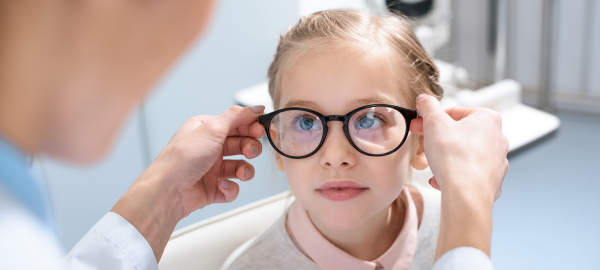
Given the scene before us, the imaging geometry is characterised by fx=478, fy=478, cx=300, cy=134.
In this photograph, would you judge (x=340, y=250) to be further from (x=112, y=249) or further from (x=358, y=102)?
(x=112, y=249)

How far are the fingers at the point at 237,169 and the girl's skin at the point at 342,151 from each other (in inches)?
3.8

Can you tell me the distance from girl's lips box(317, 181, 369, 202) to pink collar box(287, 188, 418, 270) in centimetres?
15

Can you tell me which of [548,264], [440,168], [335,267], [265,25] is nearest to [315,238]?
[335,267]

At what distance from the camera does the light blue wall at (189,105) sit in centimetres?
173

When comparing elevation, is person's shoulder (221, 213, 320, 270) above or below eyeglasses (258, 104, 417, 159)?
below

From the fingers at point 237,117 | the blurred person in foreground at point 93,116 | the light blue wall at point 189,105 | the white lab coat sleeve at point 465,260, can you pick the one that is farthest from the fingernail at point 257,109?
the light blue wall at point 189,105

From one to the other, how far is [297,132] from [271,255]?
29cm

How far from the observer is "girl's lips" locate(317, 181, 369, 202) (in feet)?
2.68

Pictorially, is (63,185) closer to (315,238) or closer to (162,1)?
(315,238)

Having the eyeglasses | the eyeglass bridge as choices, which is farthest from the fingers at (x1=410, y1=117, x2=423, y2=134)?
the eyeglass bridge

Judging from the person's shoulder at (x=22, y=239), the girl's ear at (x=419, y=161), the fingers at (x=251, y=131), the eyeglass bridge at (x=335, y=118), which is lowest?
the girl's ear at (x=419, y=161)

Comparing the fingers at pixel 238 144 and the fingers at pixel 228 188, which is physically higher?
the fingers at pixel 238 144

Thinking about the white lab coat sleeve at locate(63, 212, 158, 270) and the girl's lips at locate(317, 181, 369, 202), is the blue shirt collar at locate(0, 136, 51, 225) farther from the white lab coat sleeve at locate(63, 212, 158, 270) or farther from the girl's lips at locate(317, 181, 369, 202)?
the girl's lips at locate(317, 181, 369, 202)

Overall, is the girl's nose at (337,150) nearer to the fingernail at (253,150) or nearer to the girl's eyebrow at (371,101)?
the girl's eyebrow at (371,101)
